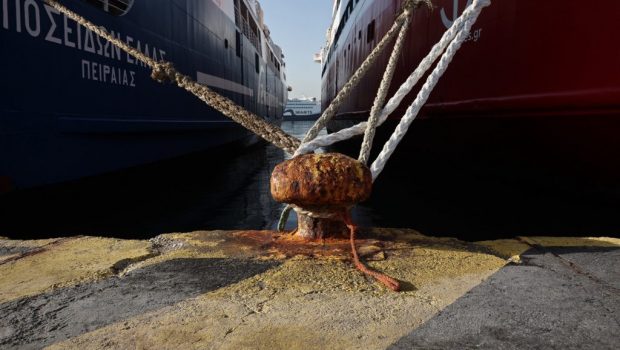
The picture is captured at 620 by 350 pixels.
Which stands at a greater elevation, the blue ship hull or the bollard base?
the blue ship hull

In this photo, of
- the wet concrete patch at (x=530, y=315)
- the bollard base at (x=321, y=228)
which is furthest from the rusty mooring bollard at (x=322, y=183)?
the wet concrete patch at (x=530, y=315)

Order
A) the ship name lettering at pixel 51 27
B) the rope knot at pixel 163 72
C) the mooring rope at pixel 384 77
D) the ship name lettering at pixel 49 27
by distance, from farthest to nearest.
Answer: the ship name lettering at pixel 51 27 → the ship name lettering at pixel 49 27 → the rope knot at pixel 163 72 → the mooring rope at pixel 384 77

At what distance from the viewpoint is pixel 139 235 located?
3.43m

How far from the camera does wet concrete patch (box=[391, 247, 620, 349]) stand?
1.20 metres

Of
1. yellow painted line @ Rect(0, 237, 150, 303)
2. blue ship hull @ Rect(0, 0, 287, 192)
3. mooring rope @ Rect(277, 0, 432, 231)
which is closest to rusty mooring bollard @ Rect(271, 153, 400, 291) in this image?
mooring rope @ Rect(277, 0, 432, 231)

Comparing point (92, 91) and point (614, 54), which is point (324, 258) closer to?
point (614, 54)

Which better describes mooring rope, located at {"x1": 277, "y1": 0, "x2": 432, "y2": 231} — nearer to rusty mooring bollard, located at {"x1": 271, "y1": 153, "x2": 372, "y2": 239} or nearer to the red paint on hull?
rusty mooring bollard, located at {"x1": 271, "y1": 153, "x2": 372, "y2": 239}

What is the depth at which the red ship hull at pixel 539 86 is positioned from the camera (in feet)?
9.62

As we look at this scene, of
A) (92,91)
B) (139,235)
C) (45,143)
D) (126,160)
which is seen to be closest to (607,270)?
(139,235)

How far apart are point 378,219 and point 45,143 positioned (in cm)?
312

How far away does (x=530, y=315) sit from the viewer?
1364 millimetres

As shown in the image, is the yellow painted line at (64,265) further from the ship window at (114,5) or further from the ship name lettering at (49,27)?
the ship window at (114,5)

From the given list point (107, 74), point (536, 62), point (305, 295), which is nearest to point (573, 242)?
point (305, 295)

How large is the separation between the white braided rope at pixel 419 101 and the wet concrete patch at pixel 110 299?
0.85 metres
